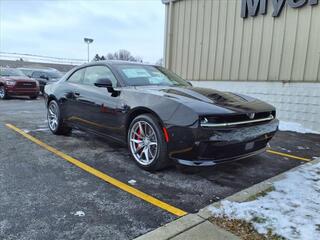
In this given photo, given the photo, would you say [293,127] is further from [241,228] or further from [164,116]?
[241,228]

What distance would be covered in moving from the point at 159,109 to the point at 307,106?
5426 mm

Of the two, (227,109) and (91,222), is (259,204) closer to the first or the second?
(227,109)

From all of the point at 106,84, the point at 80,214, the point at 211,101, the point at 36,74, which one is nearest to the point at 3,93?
the point at 36,74

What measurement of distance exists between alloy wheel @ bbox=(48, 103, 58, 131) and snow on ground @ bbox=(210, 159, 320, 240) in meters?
4.05

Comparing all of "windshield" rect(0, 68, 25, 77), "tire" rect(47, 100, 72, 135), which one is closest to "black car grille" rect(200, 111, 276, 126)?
"tire" rect(47, 100, 72, 135)

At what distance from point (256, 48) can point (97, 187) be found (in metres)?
6.74

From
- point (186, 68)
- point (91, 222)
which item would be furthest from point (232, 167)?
point (186, 68)

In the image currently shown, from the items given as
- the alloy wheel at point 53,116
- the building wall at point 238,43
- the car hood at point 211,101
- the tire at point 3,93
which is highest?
the building wall at point 238,43

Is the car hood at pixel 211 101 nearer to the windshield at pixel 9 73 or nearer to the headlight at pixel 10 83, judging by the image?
the headlight at pixel 10 83

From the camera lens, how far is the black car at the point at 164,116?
346 centimetres

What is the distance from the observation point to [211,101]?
12.3 feet

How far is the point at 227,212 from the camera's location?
2861 millimetres

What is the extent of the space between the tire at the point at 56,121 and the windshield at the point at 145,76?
6.17 feet

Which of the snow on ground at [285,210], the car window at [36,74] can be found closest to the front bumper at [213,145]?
the snow on ground at [285,210]
